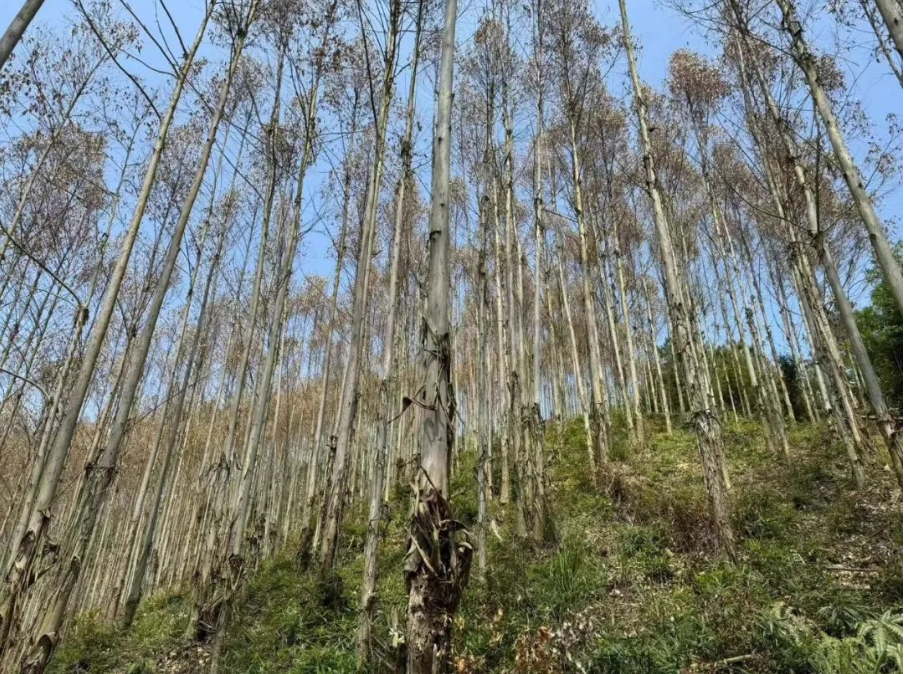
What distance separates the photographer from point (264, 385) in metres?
5.45

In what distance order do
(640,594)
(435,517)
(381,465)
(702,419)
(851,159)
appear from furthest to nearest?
(381,465)
(640,594)
(702,419)
(851,159)
(435,517)

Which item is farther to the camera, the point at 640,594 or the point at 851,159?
the point at 640,594

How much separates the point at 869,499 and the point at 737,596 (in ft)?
10.3

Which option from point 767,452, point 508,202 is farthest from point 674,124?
point 767,452

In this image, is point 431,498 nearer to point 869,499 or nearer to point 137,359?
point 137,359

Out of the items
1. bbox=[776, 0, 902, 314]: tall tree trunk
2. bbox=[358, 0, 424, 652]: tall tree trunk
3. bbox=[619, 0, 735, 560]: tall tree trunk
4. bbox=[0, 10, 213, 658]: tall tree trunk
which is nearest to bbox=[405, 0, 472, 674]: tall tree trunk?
bbox=[358, 0, 424, 652]: tall tree trunk

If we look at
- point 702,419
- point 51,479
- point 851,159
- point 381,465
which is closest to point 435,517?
point 51,479

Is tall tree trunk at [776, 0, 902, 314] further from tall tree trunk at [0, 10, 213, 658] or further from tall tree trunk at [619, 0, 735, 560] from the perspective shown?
tall tree trunk at [0, 10, 213, 658]

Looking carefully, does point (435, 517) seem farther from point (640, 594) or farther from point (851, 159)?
point (851, 159)

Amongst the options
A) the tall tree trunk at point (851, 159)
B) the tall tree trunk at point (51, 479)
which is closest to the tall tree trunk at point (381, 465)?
the tall tree trunk at point (51, 479)

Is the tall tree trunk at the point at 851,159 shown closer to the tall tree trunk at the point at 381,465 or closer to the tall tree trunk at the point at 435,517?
the tall tree trunk at the point at 435,517

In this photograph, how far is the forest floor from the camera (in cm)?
339

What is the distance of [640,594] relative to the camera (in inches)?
182

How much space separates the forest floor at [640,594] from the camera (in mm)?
3389
